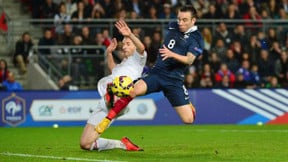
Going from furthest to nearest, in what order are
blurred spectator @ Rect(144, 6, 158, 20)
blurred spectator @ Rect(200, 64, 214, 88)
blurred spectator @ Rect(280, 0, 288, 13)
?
1. blurred spectator @ Rect(280, 0, 288, 13)
2. blurred spectator @ Rect(144, 6, 158, 20)
3. blurred spectator @ Rect(200, 64, 214, 88)

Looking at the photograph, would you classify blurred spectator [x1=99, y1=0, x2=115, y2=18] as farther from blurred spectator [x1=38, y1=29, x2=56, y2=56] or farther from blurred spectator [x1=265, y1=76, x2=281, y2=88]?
blurred spectator [x1=265, y1=76, x2=281, y2=88]

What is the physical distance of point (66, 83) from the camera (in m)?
25.5

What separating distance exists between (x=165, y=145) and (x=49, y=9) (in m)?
12.9

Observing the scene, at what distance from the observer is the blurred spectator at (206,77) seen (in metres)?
26.1

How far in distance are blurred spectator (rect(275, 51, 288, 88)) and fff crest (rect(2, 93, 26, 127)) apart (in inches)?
341

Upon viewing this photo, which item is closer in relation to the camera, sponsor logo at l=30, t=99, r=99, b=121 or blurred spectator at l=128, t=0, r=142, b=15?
sponsor logo at l=30, t=99, r=99, b=121

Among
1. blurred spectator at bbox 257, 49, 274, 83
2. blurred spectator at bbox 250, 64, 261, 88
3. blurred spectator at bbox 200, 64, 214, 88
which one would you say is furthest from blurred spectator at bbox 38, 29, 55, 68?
blurred spectator at bbox 257, 49, 274, 83

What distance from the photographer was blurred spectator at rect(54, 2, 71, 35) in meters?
26.8

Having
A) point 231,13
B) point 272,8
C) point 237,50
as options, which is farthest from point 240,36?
point 272,8

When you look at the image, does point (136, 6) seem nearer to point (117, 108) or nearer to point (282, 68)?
point (282, 68)

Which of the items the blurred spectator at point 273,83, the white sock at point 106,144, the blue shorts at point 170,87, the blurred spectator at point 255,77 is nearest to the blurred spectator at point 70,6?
the blurred spectator at point 255,77

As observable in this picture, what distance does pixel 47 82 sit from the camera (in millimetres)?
26156

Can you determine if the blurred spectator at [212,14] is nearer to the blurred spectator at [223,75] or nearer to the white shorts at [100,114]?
the blurred spectator at [223,75]

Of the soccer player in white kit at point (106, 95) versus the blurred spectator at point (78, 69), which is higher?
the soccer player in white kit at point (106, 95)
